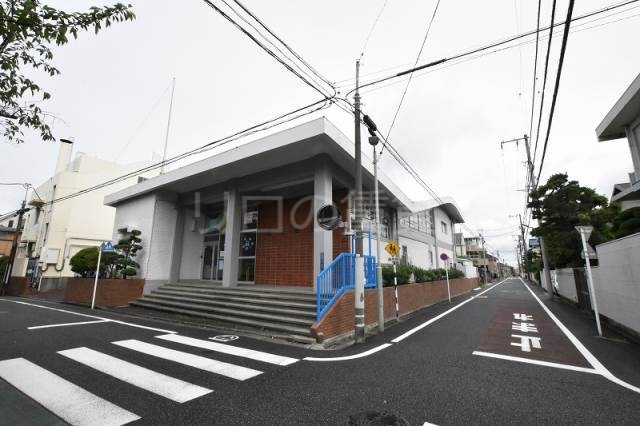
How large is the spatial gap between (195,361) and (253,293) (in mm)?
4212

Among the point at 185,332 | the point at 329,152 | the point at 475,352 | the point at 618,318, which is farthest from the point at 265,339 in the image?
the point at 618,318

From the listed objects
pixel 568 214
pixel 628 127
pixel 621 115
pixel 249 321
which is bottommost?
pixel 249 321

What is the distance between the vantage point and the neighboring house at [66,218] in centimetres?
2047

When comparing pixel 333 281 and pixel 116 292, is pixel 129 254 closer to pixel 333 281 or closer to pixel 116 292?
pixel 116 292

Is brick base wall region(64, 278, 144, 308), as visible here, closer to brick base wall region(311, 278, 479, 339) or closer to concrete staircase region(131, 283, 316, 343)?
concrete staircase region(131, 283, 316, 343)

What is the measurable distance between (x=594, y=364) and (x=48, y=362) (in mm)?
9359

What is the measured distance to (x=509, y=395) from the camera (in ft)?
11.5

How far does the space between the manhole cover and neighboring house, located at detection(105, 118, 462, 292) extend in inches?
217

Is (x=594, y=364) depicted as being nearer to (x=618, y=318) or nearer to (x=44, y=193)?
(x=618, y=318)

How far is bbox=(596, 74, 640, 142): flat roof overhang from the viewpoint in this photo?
831 centimetres

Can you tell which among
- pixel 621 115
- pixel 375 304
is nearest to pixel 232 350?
pixel 375 304

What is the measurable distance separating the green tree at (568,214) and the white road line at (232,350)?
543 inches

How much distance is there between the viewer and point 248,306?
321 inches

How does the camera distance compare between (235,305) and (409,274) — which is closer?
(235,305)
